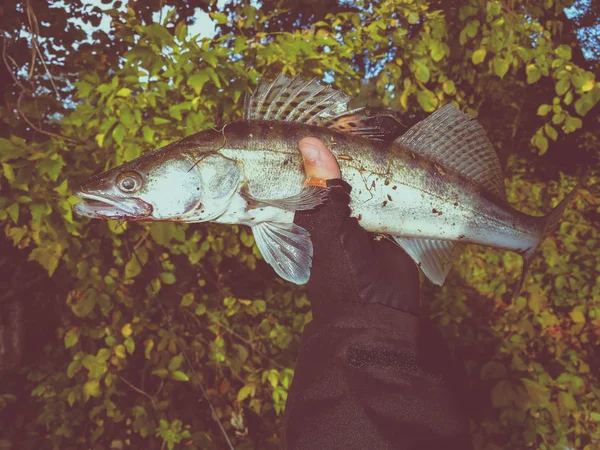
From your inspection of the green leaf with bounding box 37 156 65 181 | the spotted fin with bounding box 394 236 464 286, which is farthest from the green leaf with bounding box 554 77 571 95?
the green leaf with bounding box 37 156 65 181

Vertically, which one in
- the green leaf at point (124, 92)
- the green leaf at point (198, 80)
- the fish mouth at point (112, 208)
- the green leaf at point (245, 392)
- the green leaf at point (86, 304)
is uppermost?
the green leaf at point (198, 80)

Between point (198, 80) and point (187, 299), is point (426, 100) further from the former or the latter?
point (187, 299)

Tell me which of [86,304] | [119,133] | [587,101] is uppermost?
[587,101]

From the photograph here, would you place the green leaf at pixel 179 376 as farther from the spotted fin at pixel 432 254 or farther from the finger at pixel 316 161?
the finger at pixel 316 161

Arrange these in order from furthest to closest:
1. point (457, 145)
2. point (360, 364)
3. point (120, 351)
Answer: point (120, 351), point (457, 145), point (360, 364)

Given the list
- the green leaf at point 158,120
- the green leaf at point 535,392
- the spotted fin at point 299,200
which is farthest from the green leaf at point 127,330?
the green leaf at point 535,392

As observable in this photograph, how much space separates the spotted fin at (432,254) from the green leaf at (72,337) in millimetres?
2384

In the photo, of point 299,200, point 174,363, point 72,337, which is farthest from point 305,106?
point 72,337

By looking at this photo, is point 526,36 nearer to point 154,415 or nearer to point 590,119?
point 154,415

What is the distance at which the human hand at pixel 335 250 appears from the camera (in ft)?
5.50

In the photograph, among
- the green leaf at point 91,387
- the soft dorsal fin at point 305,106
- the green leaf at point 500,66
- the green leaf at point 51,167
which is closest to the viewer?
the soft dorsal fin at point 305,106

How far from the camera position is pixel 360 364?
1455 mm

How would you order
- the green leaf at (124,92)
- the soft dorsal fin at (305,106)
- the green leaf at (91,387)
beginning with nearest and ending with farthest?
the soft dorsal fin at (305,106) < the green leaf at (124,92) < the green leaf at (91,387)

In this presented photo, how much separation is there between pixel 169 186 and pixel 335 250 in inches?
26.8
